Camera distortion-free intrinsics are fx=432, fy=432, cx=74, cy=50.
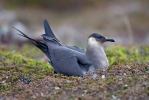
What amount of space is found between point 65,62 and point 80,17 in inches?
842

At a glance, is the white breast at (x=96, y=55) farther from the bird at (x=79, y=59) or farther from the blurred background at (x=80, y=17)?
the blurred background at (x=80, y=17)

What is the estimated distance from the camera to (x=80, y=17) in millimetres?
29672

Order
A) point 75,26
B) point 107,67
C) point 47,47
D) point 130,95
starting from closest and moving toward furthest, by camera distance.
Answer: point 130,95
point 107,67
point 47,47
point 75,26

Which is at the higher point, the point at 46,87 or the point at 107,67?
the point at 107,67

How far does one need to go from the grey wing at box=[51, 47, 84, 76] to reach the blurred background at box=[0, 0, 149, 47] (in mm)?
15364

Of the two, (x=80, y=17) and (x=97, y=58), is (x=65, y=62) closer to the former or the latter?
(x=97, y=58)

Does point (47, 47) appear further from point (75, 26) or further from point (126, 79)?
point (75, 26)

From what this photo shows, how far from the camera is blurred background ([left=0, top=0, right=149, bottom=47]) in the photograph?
86.8ft

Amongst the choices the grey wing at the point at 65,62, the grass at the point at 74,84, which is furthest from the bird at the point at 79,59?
the grass at the point at 74,84

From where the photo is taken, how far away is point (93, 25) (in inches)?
1101

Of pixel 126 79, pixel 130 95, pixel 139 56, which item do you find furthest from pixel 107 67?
pixel 139 56

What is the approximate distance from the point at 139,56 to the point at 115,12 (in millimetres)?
18035

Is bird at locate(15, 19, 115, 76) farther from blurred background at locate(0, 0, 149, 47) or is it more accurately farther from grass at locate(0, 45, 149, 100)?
blurred background at locate(0, 0, 149, 47)

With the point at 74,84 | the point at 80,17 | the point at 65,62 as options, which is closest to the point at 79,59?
the point at 65,62
